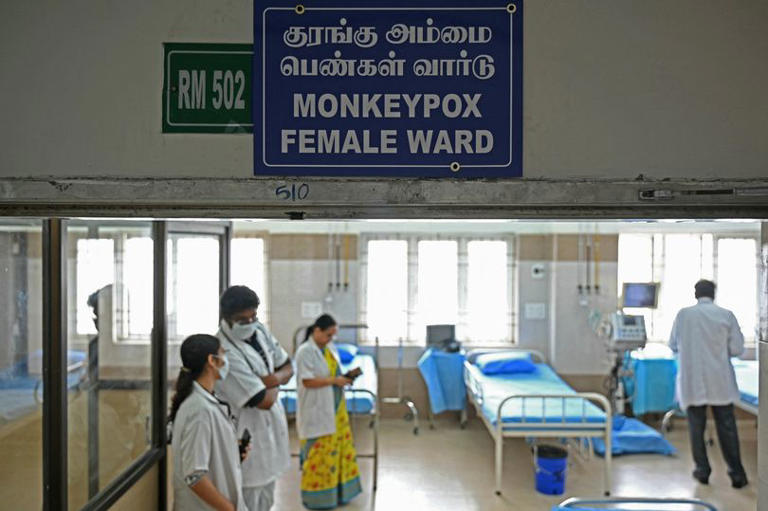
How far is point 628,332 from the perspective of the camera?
5984 mm

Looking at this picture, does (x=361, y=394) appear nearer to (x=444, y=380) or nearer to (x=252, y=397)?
(x=444, y=380)

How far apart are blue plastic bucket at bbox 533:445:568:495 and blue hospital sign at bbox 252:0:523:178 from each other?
418cm

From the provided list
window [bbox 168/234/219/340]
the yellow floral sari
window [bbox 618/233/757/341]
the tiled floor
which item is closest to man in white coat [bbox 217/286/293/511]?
window [bbox 168/234/219/340]

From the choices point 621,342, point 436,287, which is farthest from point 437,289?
point 621,342

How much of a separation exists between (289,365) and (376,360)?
8.93 feet

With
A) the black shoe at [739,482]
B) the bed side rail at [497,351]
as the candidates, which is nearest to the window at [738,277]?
the bed side rail at [497,351]

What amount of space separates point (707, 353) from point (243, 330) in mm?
3813

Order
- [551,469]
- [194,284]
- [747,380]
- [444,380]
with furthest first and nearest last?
[444,380] < [747,380] < [551,469] < [194,284]

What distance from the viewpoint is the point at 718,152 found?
52.3 inches

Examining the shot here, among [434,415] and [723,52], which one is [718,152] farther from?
[434,415]

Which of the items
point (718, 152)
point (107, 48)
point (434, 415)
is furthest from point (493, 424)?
point (107, 48)

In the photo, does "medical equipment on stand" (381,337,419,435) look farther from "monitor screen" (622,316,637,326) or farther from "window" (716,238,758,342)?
"window" (716,238,758,342)

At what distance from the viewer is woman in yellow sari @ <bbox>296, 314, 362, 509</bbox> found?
4.55 m

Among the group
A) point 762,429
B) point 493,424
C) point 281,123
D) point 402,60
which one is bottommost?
point 493,424
